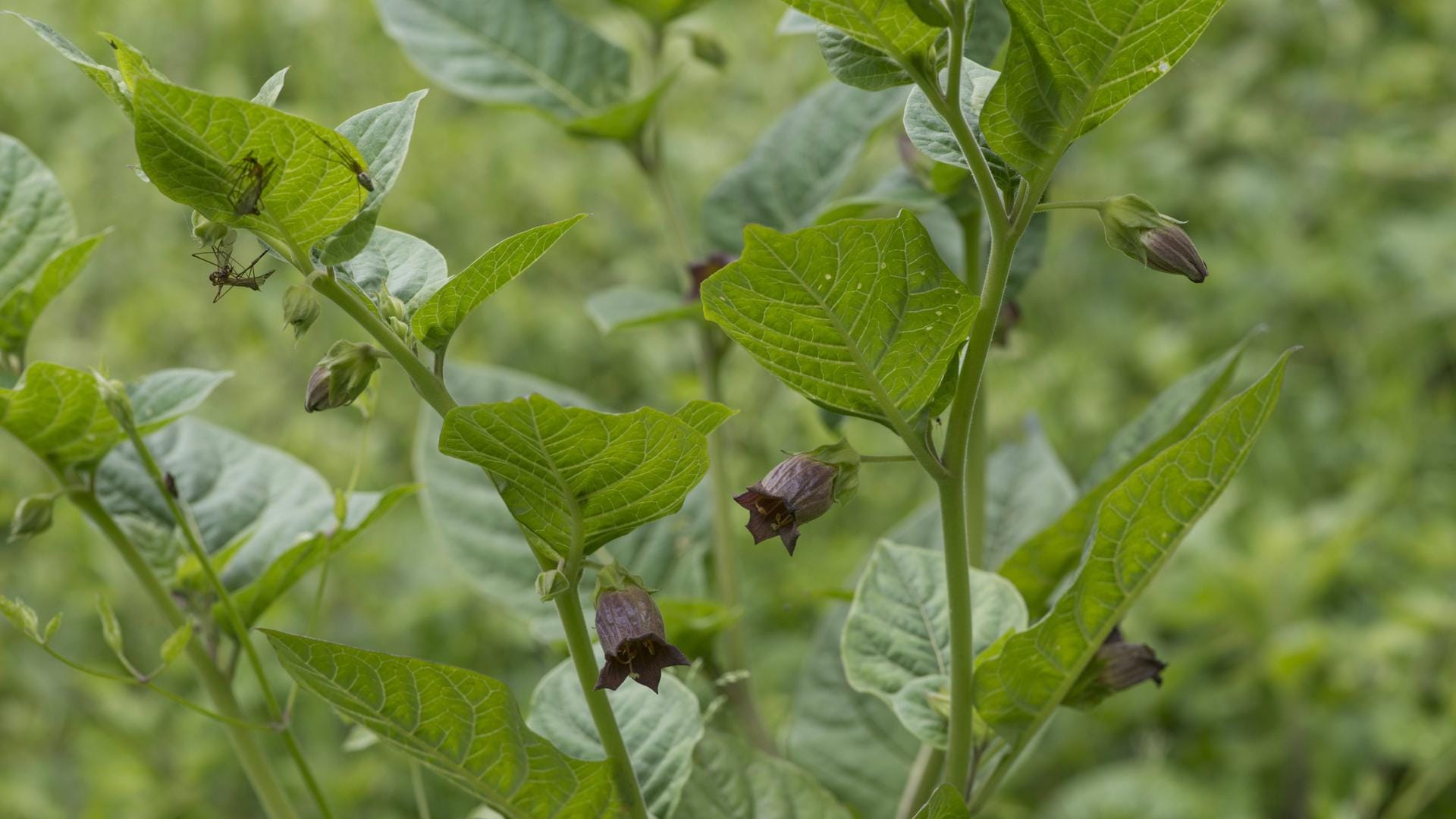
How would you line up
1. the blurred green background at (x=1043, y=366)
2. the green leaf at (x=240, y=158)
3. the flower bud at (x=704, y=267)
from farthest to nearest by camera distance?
the blurred green background at (x=1043, y=366), the flower bud at (x=704, y=267), the green leaf at (x=240, y=158)

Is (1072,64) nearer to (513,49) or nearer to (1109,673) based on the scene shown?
(1109,673)

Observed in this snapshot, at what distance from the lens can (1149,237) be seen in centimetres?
41

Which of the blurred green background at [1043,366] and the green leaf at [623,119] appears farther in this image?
the blurred green background at [1043,366]

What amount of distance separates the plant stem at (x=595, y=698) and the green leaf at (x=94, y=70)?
185 mm

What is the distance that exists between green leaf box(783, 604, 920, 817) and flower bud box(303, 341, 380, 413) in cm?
35

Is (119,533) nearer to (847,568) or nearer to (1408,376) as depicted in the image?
(847,568)

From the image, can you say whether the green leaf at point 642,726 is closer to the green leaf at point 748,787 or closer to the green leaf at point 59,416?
the green leaf at point 748,787

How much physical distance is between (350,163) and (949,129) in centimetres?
18

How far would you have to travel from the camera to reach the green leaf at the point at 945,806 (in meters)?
0.41

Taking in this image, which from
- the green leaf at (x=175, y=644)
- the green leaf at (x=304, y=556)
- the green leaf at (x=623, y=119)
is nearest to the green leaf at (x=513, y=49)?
the green leaf at (x=623, y=119)

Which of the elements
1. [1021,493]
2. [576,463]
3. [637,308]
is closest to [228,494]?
[637,308]

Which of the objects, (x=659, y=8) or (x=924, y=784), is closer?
(x=924, y=784)

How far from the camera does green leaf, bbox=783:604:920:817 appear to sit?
69cm

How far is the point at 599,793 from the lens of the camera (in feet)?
1.44
